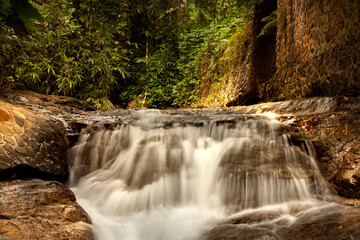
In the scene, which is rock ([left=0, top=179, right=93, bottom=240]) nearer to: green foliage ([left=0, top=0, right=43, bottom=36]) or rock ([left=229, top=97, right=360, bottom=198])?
green foliage ([left=0, top=0, right=43, bottom=36])

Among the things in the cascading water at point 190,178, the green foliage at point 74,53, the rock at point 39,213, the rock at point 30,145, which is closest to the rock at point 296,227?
the cascading water at point 190,178

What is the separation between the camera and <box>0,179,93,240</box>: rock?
2.04 metres

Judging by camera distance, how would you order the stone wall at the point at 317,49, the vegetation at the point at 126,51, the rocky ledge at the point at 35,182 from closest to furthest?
the rocky ledge at the point at 35,182, the stone wall at the point at 317,49, the vegetation at the point at 126,51

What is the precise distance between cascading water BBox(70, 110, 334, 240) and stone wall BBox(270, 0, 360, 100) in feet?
4.50

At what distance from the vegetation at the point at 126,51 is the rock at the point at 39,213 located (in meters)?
4.95

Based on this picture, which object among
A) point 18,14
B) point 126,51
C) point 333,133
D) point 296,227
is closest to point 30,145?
point 18,14

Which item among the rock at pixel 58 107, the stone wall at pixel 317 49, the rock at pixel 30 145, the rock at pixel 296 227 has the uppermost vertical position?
the stone wall at pixel 317 49

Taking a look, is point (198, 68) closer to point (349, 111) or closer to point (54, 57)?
point (54, 57)

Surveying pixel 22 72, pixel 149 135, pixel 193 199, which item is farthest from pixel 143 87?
pixel 193 199

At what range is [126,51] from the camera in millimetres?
11500

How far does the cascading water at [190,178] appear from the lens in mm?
2824

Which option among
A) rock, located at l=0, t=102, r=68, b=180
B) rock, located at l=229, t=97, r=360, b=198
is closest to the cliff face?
rock, located at l=229, t=97, r=360, b=198

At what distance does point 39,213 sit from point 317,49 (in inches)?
193

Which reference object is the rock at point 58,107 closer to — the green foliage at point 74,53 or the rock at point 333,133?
the green foliage at point 74,53
